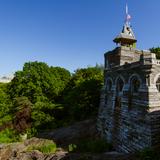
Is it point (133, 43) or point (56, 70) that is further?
point (56, 70)

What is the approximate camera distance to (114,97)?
22.7 metres

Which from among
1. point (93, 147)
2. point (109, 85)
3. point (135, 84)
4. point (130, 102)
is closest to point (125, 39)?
point (109, 85)

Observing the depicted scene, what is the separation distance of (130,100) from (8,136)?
23294mm

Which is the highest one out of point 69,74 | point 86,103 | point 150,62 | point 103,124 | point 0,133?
point 69,74

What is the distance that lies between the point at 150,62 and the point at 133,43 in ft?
37.4

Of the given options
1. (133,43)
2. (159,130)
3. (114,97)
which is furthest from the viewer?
(133,43)

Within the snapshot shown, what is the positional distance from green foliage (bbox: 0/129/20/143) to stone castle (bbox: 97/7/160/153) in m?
14.6

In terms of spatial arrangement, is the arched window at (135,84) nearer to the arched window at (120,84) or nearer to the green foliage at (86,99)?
the arched window at (120,84)

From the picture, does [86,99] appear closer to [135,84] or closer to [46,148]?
[46,148]

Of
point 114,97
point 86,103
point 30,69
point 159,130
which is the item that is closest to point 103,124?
point 114,97

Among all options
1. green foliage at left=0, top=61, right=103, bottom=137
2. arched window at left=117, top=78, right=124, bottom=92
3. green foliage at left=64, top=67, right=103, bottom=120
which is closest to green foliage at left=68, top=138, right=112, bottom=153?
arched window at left=117, top=78, right=124, bottom=92

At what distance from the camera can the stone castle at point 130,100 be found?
1656 cm

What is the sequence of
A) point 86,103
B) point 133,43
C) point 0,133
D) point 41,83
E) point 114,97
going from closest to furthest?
point 114,97, point 133,43, point 86,103, point 0,133, point 41,83

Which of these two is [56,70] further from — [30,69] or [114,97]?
[114,97]
